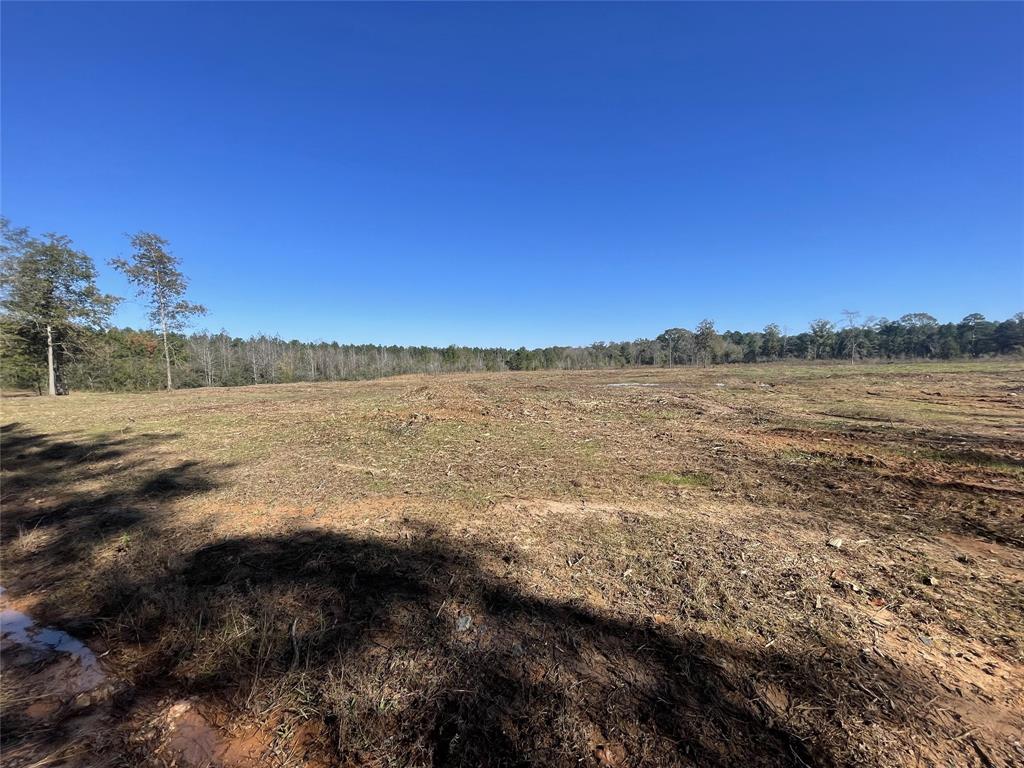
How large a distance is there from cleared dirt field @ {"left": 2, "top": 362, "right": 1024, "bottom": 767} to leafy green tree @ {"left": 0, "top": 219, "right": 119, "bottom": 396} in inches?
907

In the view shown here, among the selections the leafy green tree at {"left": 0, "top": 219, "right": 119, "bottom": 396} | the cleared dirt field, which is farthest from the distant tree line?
the cleared dirt field

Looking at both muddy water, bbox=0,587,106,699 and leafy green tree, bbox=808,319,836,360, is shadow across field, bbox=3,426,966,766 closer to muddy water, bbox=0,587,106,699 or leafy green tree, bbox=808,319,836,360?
muddy water, bbox=0,587,106,699

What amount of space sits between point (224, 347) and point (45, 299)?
120ft

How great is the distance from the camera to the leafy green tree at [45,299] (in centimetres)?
2080

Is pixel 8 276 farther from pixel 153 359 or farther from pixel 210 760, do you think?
pixel 210 760

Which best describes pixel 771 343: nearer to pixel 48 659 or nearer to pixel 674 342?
pixel 674 342

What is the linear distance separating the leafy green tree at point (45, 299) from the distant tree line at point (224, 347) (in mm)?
49

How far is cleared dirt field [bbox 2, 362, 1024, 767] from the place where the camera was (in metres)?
1.89

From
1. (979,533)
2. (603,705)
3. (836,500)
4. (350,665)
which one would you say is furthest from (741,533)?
(350,665)

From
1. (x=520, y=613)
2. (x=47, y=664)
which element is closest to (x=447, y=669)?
(x=520, y=613)

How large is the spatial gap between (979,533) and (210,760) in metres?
6.42

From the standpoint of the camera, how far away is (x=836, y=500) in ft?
16.6

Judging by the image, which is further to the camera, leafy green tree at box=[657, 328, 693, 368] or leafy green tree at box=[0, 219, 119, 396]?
leafy green tree at box=[657, 328, 693, 368]

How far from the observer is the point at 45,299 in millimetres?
21953
